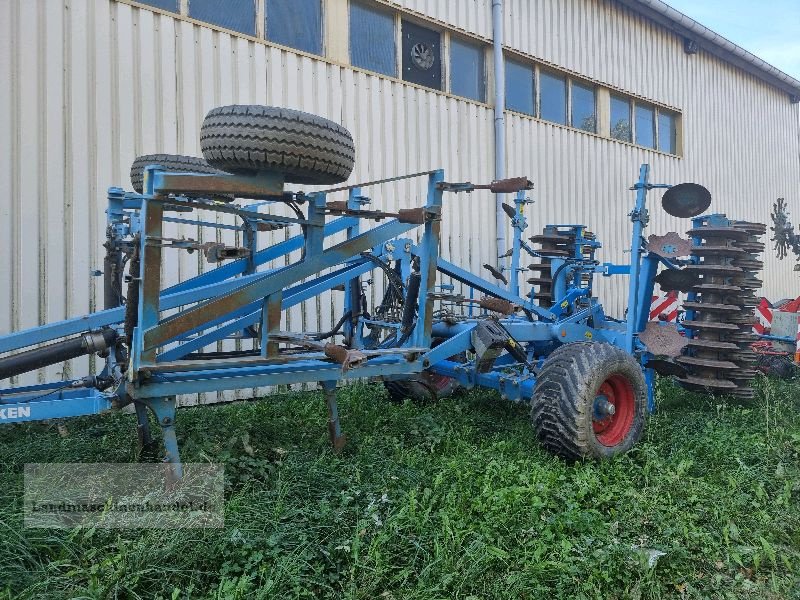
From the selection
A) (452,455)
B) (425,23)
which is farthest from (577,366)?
(425,23)

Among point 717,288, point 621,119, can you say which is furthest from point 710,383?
point 621,119

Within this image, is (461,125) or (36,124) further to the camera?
(461,125)

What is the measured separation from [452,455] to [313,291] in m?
1.45

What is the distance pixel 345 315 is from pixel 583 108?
753cm

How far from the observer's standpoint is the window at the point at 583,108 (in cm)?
976

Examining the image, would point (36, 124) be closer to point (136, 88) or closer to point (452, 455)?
point (136, 88)

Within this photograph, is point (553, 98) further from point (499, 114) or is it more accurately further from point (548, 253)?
point (548, 253)

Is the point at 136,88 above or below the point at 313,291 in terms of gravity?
above

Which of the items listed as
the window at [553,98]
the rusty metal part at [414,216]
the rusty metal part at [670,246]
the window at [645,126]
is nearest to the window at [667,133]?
the window at [645,126]

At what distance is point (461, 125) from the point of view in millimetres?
7969

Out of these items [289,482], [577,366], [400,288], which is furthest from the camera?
[400,288]

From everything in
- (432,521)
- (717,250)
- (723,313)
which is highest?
(717,250)

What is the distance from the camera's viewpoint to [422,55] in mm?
7629

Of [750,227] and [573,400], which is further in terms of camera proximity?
[750,227]
